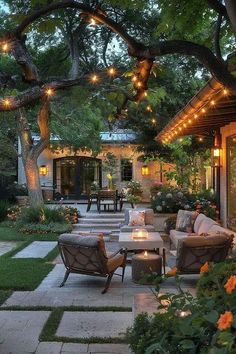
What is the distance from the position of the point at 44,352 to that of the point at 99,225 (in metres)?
11.5

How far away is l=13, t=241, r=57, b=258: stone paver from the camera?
11273 mm

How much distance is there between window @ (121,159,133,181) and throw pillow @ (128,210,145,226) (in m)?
12.6

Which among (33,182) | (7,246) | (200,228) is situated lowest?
(7,246)

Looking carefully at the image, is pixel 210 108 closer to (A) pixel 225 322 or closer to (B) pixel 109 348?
(B) pixel 109 348

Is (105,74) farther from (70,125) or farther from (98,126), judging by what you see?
(98,126)

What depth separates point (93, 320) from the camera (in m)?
6.02

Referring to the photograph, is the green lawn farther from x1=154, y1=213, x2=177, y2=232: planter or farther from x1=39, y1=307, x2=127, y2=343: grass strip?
x1=154, y1=213, x2=177, y2=232: planter

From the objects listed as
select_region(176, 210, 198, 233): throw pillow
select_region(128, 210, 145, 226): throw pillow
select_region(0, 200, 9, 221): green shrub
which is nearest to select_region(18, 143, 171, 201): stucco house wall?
select_region(0, 200, 9, 221): green shrub

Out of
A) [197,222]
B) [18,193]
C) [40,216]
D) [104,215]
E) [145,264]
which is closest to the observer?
[145,264]

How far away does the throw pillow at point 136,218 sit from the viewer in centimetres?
1281

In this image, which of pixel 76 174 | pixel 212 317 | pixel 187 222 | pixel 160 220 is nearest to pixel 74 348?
pixel 212 317

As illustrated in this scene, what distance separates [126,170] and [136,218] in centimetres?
1293

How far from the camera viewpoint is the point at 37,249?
40.1ft

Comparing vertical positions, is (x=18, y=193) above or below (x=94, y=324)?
above
